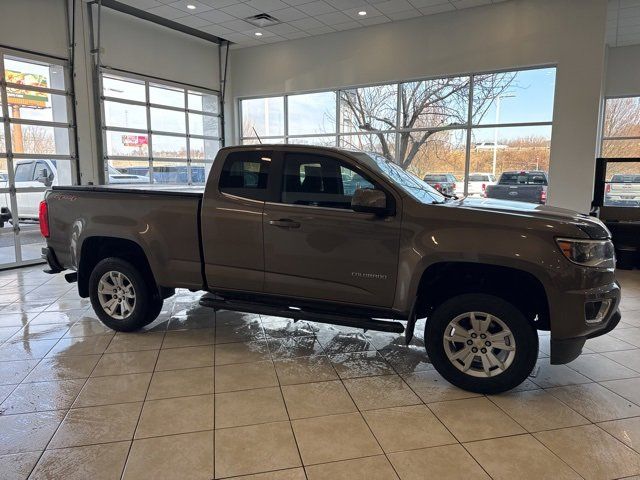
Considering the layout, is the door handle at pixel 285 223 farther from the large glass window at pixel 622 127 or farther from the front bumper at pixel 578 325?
Result: the large glass window at pixel 622 127

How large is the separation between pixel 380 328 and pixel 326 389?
1.85 ft

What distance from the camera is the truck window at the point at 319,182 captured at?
3408 mm

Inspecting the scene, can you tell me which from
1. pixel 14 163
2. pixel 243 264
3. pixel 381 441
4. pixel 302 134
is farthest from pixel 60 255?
pixel 302 134

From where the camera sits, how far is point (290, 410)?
9.41ft

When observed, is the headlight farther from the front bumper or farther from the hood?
the front bumper

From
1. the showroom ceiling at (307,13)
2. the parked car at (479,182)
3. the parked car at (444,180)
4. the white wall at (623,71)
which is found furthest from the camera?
the white wall at (623,71)

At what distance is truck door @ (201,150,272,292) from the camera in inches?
142

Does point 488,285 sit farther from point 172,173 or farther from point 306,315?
point 172,173

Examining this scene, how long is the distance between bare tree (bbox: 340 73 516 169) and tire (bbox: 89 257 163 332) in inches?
244

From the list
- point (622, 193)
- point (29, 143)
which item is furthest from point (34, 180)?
point (622, 193)

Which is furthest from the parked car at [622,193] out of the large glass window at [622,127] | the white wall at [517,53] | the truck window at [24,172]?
the truck window at [24,172]

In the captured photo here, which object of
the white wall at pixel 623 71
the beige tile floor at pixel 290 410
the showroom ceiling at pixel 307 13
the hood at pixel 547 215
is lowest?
the beige tile floor at pixel 290 410

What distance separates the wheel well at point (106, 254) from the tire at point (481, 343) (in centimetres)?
254

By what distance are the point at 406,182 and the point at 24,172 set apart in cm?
668
